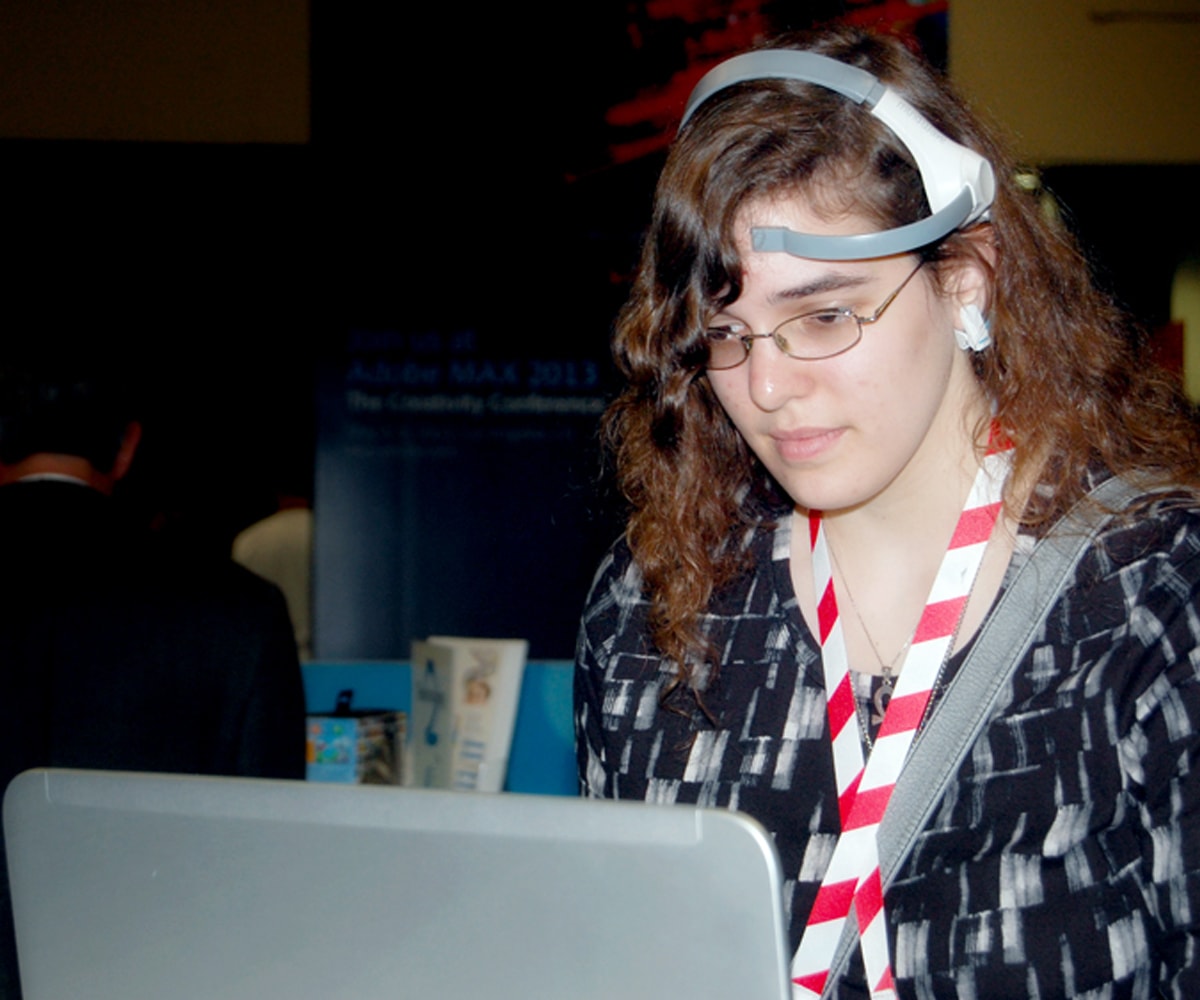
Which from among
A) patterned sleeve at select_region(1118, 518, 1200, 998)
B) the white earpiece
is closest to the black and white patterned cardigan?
patterned sleeve at select_region(1118, 518, 1200, 998)

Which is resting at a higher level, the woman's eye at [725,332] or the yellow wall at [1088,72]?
the yellow wall at [1088,72]

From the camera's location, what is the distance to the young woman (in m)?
1.10

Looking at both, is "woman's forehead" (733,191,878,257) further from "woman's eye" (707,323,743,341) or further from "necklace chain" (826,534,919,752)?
"necklace chain" (826,534,919,752)

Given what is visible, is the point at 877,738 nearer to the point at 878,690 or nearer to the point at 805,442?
the point at 878,690

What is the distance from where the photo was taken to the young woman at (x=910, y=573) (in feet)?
3.62

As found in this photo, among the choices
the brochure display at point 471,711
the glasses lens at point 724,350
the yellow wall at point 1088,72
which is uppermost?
the yellow wall at point 1088,72

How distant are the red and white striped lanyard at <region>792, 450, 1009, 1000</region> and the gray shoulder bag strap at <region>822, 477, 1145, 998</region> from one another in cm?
1

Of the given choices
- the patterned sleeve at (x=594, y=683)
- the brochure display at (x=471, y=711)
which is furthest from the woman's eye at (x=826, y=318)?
the brochure display at (x=471, y=711)

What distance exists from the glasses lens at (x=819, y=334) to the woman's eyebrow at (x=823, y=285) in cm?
2

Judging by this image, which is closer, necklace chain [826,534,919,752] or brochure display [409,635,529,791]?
necklace chain [826,534,919,752]

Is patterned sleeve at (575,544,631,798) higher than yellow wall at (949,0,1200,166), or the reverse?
yellow wall at (949,0,1200,166)

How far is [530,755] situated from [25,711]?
3.16ft

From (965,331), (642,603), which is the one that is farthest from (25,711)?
(965,331)

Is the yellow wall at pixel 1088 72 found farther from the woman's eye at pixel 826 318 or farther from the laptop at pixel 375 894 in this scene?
the laptop at pixel 375 894
